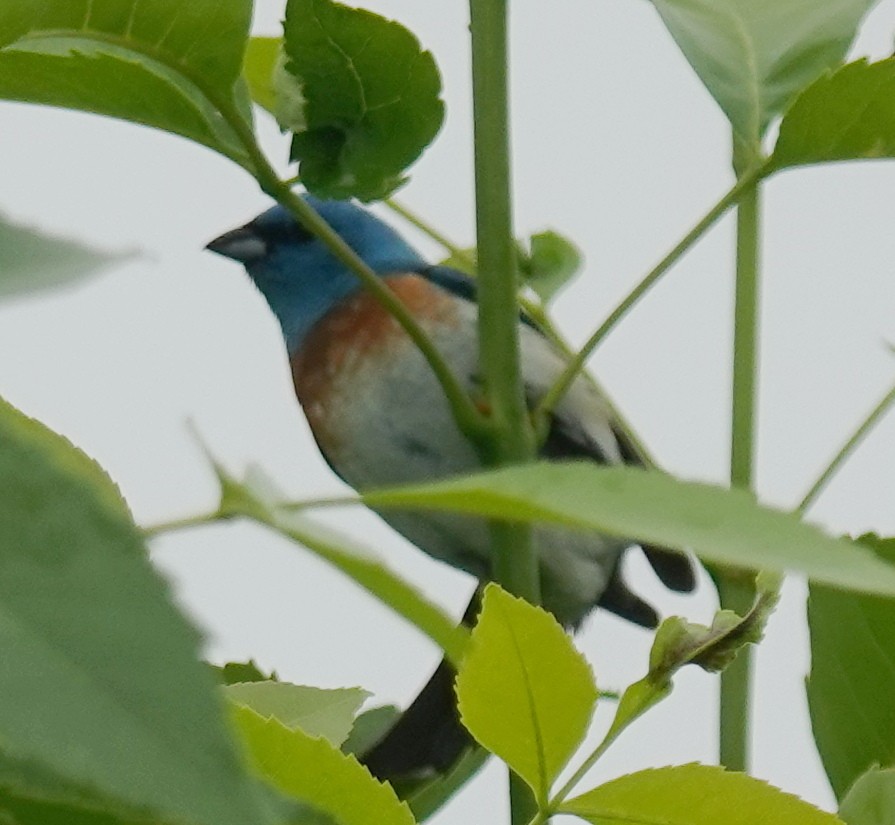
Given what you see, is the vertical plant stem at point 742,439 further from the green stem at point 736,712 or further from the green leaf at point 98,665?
the green leaf at point 98,665

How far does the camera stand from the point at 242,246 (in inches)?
48.8

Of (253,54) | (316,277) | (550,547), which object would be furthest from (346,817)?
(316,277)

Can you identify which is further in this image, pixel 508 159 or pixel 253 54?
pixel 253 54

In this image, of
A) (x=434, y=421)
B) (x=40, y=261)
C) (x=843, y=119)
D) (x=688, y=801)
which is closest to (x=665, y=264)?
(x=843, y=119)

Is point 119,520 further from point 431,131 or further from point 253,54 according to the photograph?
point 253,54

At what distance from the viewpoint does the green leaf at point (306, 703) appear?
1.07ft

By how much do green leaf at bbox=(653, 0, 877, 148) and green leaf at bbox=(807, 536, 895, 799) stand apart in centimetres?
13

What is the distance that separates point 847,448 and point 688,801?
0.21 m

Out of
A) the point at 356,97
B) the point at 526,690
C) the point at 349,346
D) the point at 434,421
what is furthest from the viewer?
the point at 349,346

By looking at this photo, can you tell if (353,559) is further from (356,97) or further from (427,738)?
(427,738)

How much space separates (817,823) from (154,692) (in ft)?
0.64

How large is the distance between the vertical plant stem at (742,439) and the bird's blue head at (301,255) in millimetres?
709

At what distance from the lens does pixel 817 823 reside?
259 mm

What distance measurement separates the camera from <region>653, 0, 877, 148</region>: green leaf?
0.39 meters
